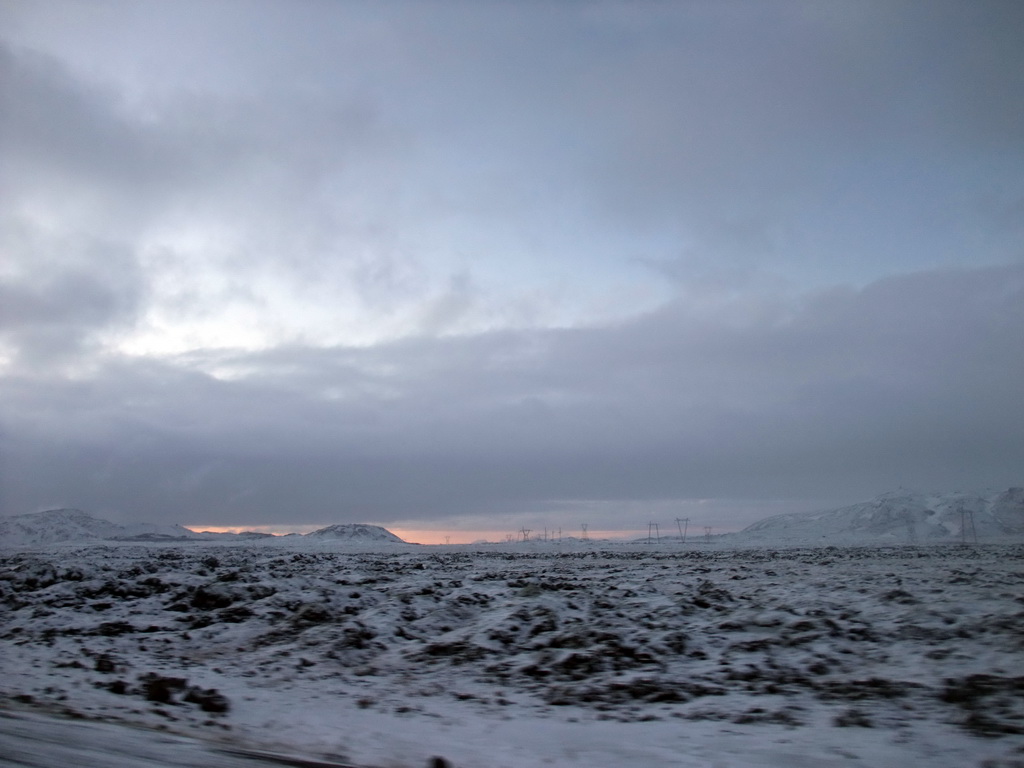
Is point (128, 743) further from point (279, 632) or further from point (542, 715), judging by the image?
point (279, 632)

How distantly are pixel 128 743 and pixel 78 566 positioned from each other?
23.9 meters

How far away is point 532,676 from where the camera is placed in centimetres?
1169

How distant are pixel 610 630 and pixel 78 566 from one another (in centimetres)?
2364

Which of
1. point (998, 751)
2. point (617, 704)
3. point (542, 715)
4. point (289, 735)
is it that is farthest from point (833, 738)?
point (289, 735)

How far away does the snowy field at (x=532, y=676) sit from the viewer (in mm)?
7688

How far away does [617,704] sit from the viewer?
32.0 feet

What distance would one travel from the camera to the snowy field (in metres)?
7.69

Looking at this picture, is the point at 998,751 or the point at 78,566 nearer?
the point at 998,751

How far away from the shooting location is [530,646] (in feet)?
45.5

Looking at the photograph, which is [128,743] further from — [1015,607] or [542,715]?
[1015,607]

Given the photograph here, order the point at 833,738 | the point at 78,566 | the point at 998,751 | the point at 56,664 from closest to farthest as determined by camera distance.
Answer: the point at 998,751
the point at 833,738
the point at 56,664
the point at 78,566

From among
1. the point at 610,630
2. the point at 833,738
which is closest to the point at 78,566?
the point at 610,630

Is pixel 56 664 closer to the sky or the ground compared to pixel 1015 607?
closer to the ground

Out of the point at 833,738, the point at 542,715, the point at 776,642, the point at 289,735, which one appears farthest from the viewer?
the point at 776,642
